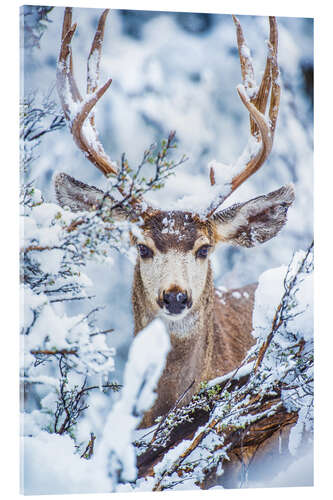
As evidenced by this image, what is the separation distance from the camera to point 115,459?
8.99 feet

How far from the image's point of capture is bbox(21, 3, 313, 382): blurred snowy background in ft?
10.2

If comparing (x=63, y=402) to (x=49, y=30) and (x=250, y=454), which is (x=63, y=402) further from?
(x=49, y=30)

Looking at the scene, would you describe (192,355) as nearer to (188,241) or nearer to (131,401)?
(188,241)

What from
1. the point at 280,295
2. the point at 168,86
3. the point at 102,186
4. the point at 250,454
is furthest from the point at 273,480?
the point at 168,86

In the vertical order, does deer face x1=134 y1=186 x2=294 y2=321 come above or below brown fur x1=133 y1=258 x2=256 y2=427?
above

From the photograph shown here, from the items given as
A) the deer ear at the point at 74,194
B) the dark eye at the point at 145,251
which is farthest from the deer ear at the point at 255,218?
the deer ear at the point at 74,194

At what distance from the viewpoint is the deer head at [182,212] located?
9.86 ft

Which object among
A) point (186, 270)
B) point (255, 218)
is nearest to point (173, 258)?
point (186, 270)

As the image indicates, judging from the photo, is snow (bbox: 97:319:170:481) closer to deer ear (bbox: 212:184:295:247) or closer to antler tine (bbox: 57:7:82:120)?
deer ear (bbox: 212:184:295:247)

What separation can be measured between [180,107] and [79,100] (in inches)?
19.1

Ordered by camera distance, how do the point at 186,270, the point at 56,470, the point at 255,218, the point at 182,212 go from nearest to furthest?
the point at 56,470
the point at 186,270
the point at 182,212
the point at 255,218

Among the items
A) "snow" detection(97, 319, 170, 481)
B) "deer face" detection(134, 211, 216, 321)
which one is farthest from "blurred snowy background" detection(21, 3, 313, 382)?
"snow" detection(97, 319, 170, 481)
